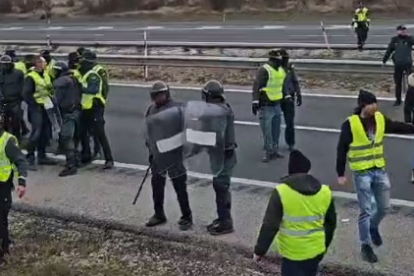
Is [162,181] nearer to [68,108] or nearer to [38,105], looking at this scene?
[68,108]

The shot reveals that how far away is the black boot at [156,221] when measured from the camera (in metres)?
9.62

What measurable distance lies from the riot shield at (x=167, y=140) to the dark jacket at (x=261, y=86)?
309cm

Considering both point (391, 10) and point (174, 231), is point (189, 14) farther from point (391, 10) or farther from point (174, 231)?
point (174, 231)

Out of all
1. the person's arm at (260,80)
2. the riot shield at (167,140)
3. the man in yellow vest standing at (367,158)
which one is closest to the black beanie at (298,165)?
the man in yellow vest standing at (367,158)

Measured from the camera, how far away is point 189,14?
42.2 metres

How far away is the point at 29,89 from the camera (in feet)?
40.8

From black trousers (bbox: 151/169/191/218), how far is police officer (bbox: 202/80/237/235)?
39 centimetres

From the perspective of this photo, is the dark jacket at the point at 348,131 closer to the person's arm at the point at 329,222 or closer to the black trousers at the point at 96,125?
the person's arm at the point at 329,222

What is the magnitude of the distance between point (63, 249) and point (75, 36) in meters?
25.6

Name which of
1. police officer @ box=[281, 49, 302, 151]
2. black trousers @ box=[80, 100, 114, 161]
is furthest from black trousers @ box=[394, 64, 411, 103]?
black trousers @ box=[80, 100, 114, 161]

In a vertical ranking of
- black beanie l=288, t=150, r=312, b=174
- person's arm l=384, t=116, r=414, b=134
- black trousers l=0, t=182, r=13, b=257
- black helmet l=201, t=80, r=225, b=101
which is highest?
black helmet l=201, t=80, r=225, b=101

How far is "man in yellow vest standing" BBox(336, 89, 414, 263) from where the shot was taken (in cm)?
791

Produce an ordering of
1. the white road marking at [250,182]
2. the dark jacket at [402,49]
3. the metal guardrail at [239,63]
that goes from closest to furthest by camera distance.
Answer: the white road marking at [250,182] → the dark jacket at [402,49] → the metal guardrail at [239,63]

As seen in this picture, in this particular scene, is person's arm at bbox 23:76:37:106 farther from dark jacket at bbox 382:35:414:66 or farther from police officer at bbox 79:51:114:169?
dark jacket at bbox 382:35:414:66
